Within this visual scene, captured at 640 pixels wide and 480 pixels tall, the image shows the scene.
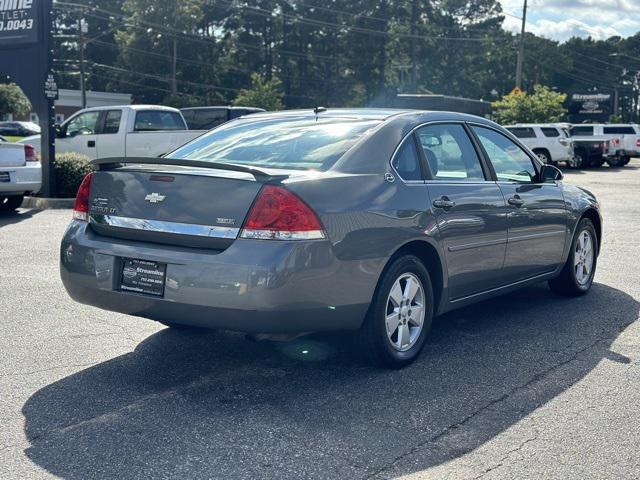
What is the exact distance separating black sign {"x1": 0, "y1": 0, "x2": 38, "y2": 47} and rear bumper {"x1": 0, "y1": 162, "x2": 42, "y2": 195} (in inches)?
138

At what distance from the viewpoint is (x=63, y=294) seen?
7059 millimetres

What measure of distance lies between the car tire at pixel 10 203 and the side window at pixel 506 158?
902cm

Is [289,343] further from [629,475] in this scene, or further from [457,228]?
[629,475]

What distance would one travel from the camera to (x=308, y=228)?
14.5 ft

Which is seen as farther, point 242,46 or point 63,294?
point 242,46

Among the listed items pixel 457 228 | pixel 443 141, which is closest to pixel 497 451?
pixel 457 228

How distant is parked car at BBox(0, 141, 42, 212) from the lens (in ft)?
40.7

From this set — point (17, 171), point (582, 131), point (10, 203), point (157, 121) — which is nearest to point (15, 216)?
point (10, 203)

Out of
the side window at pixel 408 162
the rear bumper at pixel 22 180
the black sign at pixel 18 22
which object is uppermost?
the black sign at pixel 18 22

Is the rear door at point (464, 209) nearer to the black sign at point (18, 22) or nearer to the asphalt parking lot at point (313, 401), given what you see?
the asphalt parking lot at point (313, 401)

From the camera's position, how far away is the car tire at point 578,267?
7230 mm

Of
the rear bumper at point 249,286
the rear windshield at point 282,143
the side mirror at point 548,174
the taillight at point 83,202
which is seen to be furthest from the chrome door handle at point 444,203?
the taillight at point 83,202

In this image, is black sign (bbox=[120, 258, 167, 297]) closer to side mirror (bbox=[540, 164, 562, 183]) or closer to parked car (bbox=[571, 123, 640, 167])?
side mirror (bbox=[540, 164, 562, 183])

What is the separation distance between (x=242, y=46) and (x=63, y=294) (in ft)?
219
